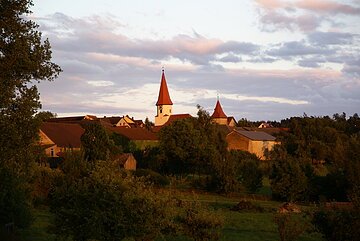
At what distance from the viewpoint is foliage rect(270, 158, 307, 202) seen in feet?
164

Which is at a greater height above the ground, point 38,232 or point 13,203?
point 13,203

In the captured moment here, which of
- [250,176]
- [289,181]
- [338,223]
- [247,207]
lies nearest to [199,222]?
[338,223]

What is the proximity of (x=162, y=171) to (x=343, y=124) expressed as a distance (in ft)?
201

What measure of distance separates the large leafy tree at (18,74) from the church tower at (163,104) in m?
132

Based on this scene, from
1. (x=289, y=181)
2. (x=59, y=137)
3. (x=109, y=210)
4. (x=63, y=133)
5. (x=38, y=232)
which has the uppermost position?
(x=63, y=133)

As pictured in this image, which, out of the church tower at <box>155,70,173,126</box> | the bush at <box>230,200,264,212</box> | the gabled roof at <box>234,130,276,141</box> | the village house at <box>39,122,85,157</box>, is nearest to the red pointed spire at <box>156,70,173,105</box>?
the church tower at <box>155,70,173,126</box>

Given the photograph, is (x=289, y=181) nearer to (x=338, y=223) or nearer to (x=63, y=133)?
(x=338, y=223)

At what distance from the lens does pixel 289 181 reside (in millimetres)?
49938

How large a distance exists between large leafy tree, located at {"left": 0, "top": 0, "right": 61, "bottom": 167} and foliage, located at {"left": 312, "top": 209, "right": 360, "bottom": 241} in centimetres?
1074

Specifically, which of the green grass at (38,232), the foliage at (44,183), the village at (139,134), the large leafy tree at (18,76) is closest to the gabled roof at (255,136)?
the village at (139,134)

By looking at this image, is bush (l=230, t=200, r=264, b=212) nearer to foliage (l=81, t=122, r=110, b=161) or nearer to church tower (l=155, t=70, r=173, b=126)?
foliage (l=81, t=122, r=110, b=161)

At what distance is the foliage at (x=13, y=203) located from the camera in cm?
2245

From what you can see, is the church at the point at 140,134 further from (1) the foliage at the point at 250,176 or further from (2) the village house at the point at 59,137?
(1) the foliage at the point at 250,176

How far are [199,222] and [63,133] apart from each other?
67.2 metres
